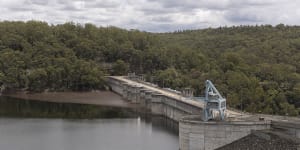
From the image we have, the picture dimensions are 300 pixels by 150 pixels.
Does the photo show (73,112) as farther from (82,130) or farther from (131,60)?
(131,60)

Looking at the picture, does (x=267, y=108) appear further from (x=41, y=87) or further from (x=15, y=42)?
(x=15, y=42)

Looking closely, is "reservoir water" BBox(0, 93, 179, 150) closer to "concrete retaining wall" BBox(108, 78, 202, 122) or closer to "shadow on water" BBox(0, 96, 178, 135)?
"shadow on water" BBox(0, 96, 178, 135)

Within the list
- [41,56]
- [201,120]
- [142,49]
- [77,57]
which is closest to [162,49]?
[142,49]

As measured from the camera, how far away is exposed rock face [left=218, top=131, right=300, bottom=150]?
1827 inches

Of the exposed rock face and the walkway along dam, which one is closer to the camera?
the exposed rock face

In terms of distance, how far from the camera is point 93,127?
223 feet

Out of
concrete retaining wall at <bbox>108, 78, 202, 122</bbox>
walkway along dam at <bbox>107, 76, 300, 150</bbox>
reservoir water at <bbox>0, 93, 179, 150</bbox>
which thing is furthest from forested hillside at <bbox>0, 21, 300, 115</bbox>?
walkway along dam at <bbox>107, 76, 300, 150</bbox>

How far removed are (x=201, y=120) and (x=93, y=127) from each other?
19.8 meters

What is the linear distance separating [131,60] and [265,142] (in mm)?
90093

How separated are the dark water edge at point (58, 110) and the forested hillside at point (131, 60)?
17.8m

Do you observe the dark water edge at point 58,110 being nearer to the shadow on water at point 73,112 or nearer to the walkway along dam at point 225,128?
the shadow on water at point 73,112

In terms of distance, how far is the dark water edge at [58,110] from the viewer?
7994 centimetres

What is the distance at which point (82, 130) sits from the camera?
6550 centimetres

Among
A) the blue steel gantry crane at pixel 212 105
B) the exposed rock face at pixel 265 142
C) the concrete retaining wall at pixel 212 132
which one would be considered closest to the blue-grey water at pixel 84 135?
the concrete retaining wall at pixel 212 132
